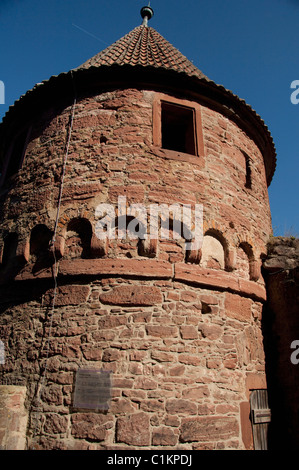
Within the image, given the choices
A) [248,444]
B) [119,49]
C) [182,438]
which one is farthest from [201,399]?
[119,49]

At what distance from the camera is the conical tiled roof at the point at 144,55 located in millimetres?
6500

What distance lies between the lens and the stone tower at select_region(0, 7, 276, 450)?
13.4 feet

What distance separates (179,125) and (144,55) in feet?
5.95

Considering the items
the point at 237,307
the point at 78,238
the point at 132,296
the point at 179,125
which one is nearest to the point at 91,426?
the point at 132,296

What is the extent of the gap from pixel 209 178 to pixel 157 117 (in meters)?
1.45

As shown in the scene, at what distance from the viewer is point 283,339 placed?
552 cm

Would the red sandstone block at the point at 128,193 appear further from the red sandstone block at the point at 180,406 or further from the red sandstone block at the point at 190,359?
the red sandstone block at the point at 180,406

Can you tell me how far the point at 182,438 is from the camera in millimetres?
3945

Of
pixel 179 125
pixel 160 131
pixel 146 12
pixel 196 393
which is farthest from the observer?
pixel 146 12

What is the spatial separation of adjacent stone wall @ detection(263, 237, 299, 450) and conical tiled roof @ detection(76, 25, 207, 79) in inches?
152

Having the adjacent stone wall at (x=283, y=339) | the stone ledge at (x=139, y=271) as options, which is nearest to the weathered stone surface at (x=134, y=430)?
the stone ledge at (x=139, y=271)

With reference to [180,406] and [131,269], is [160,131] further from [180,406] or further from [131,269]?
[180,406]

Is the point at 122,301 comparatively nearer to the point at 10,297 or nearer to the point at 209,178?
the point at 10,297

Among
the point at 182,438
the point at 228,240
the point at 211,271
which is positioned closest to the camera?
the point at 182,438
